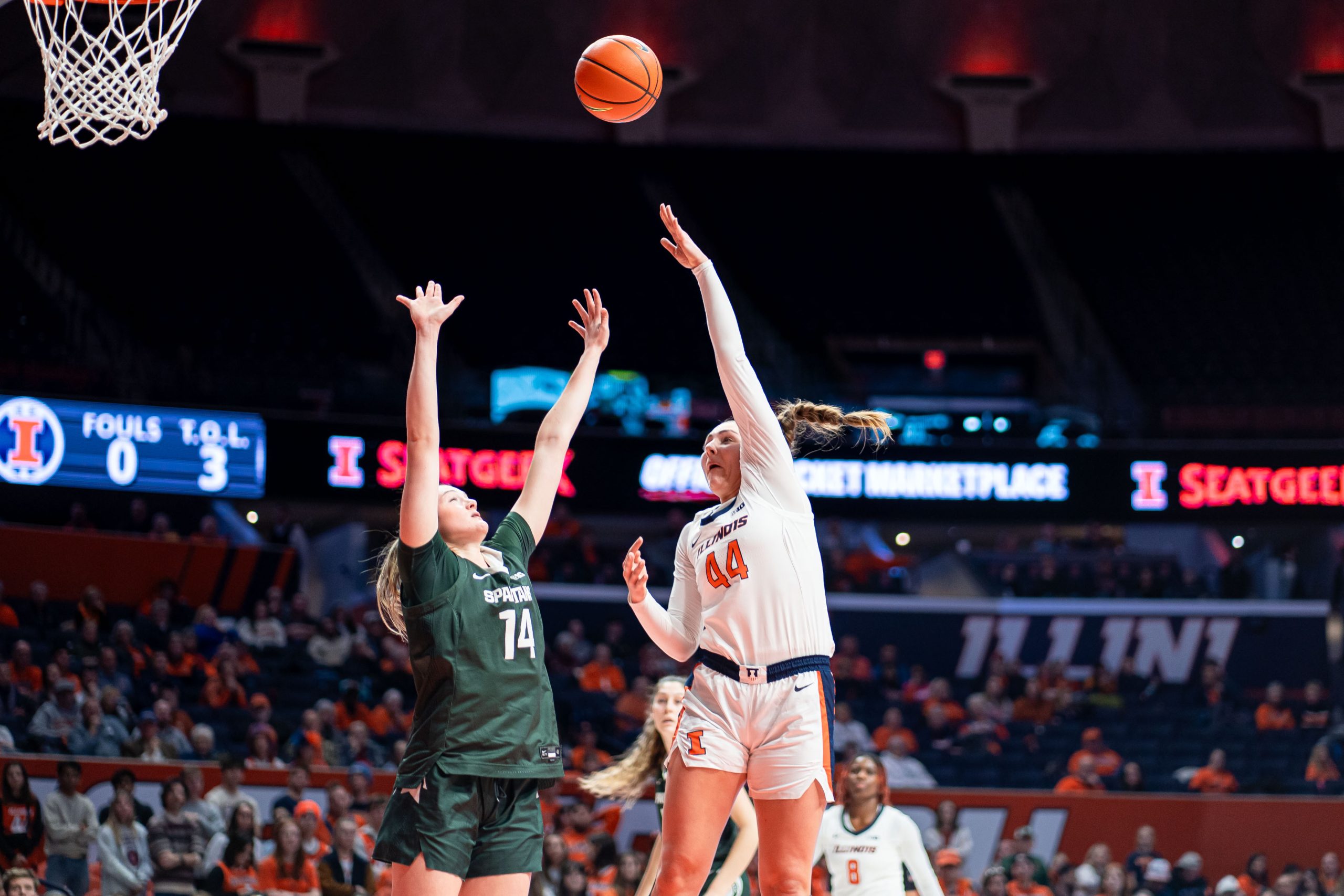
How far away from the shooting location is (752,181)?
28719mm

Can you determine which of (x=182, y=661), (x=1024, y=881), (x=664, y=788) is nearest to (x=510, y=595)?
(x=664, y=788)

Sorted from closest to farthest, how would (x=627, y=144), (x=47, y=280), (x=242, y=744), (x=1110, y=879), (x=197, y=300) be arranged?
(x=1110, y=879)
(x=242, y=744)
(x=47, y=280)
(x=197, y=300)
(x=627, y=144)

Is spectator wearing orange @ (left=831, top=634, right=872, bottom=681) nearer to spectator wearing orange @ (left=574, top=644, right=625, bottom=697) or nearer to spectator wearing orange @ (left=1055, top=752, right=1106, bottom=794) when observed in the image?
spectator wearing orange @ (left=574, top=644, right=625, bottom=697)

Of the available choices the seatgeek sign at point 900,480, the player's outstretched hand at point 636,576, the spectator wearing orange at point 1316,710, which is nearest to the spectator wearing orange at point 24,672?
the seatgeek sign at point 900,480

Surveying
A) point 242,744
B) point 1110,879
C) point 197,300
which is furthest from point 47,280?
point 1110,879

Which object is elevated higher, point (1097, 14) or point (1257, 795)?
point (1097, 14)

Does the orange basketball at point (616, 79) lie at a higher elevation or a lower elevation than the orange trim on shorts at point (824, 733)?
higher

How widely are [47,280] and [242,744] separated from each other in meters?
9.35

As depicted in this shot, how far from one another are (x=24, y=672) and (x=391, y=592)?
1323cm

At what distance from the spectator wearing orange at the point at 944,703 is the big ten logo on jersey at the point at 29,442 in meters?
12.2

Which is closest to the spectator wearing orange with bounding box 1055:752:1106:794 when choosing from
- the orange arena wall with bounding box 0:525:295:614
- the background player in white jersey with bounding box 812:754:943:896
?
the background player in white jersey with bounding box 812:754:943:896

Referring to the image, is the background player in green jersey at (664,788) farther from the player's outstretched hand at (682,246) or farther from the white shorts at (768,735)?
the player's outstretched hand at (682,246)

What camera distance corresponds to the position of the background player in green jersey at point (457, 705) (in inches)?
184

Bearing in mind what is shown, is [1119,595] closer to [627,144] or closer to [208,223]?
[627,144]
